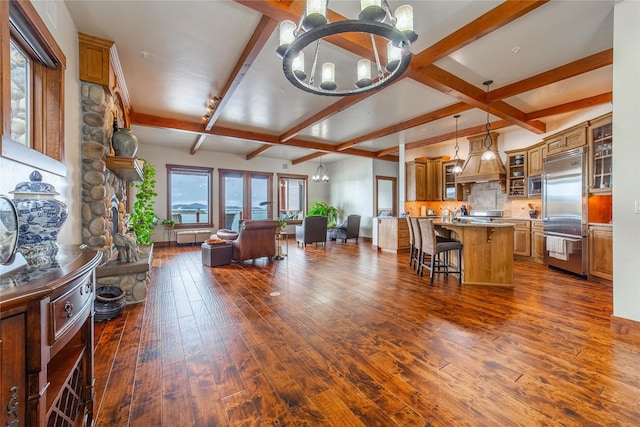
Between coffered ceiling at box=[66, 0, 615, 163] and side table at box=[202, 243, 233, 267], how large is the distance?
251cm

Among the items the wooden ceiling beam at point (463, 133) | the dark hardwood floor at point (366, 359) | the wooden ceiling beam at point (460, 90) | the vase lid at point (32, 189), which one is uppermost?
the wooden ceiling beam at point (463, 133)

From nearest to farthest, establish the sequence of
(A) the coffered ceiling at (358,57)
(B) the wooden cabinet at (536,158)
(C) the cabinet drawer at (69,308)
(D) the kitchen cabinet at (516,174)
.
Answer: (C) the cabinet drawer at (69,308)
(A) the coffered ceiling at (358,57)
(B) the wooden cabinet at (536,158)
(D) the kitchen cabinet at (516,174)

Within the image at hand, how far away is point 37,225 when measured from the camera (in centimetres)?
114

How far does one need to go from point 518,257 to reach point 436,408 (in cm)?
567

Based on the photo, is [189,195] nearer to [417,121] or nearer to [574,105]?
[417,121]

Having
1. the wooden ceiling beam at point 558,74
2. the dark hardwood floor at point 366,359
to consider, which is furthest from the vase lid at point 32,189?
the wooden ceiling beam at point 558,74

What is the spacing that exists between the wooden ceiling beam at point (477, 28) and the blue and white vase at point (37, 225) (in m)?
3.48

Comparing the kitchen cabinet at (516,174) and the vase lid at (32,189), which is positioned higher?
the kitchen cabinet at (516,174)

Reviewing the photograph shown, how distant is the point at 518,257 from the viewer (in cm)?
576

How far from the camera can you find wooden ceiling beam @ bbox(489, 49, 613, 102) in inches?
122

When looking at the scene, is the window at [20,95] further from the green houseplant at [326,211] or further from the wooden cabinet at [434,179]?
the wooden cabinet at [434,179]

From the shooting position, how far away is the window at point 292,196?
32.7 ft

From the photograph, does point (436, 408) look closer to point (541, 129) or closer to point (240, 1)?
point (240, 1)

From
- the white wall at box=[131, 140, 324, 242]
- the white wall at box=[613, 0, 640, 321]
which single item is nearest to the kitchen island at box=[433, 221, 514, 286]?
→ the white wall at box=[613, 0, 640, 321]
